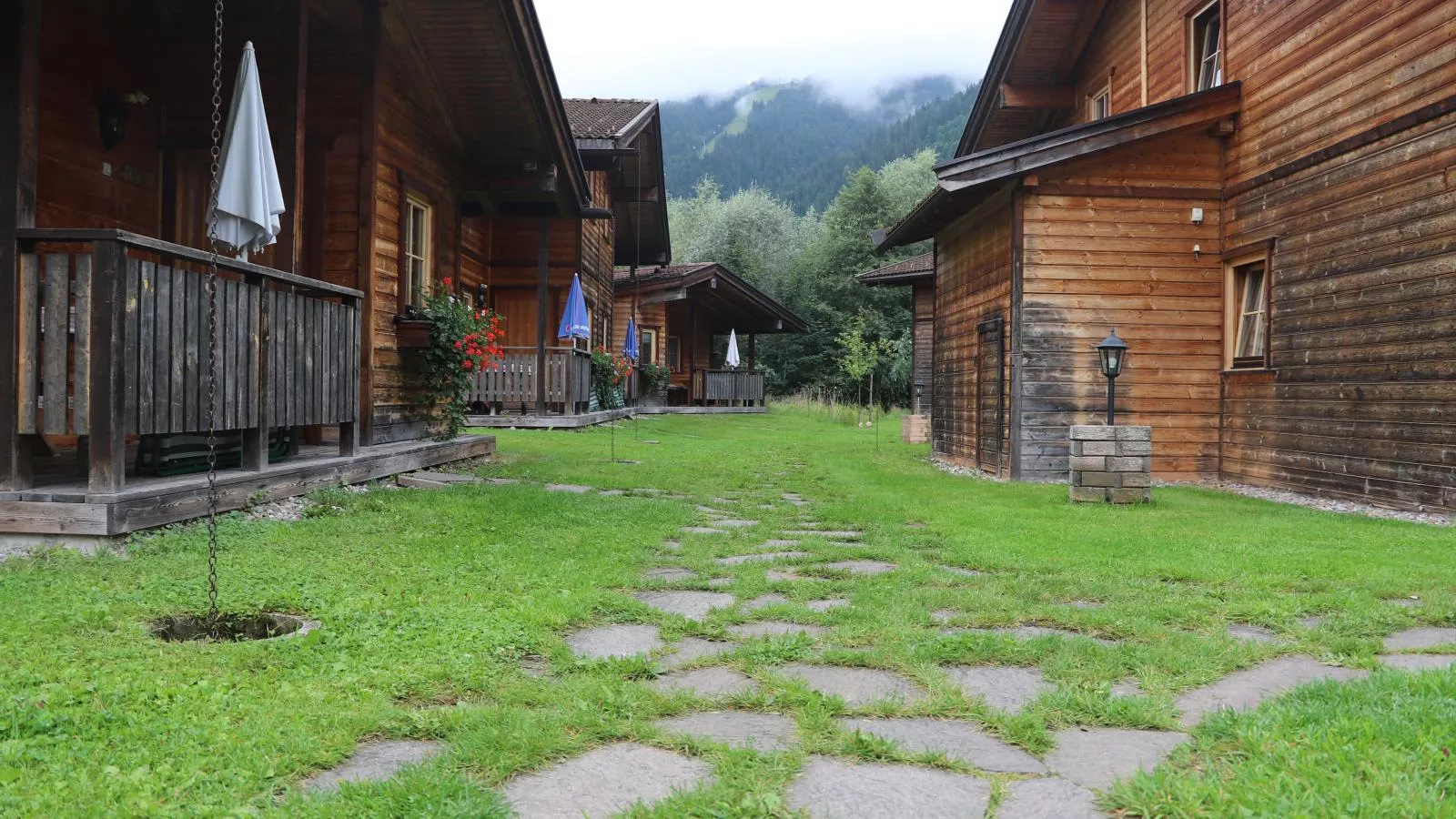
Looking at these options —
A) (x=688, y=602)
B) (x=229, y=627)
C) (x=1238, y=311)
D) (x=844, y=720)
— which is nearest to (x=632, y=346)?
(x=1238, y=311)

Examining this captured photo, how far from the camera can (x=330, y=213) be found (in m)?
8.98

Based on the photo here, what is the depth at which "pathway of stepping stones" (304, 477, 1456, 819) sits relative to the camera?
2.18 meters

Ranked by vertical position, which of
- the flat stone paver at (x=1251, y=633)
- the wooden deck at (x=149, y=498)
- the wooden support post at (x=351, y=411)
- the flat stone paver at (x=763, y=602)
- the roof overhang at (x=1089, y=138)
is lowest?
the flat stone paver at (x=763, y=602)

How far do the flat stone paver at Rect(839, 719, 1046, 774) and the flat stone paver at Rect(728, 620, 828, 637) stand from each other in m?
0.93

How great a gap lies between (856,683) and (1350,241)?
303 inches

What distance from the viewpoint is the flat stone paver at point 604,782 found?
211cm

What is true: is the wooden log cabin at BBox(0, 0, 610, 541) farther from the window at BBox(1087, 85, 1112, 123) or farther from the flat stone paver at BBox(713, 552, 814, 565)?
the window at BBox(1087, 85, 1112, 123)

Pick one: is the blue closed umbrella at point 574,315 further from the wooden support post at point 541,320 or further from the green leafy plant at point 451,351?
the green leafy plant at point 451,351

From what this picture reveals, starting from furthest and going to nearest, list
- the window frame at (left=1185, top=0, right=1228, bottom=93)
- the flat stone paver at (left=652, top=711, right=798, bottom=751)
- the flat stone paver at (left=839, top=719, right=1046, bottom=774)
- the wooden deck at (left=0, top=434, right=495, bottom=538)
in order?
the window frame at (left=1185, top=0, right=1228, bottom=93) → the wooden deck at (left=0, top=434, right=495, bottom=538) → the flat stone paver at (left=652, top=711, right=798, bottom=751) → the flat stone paver at (left=839, top=719, right=1046, bottom=774)

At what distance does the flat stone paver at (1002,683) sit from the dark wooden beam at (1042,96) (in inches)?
512

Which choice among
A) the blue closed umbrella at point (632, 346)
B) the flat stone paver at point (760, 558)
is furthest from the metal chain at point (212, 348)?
the blue closed umbrella at point (632, 346)

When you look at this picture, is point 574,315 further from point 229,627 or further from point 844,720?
point 844,720

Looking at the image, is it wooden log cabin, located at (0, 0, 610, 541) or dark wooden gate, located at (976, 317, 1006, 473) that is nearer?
wooden log cabin, located at (0, 0, 610, 541)

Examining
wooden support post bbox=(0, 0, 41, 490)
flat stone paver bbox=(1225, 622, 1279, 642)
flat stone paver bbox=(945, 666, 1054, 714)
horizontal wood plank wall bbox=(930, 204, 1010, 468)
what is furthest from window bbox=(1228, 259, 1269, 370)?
wooden support post bbox=(0, 0, 41, 490)
